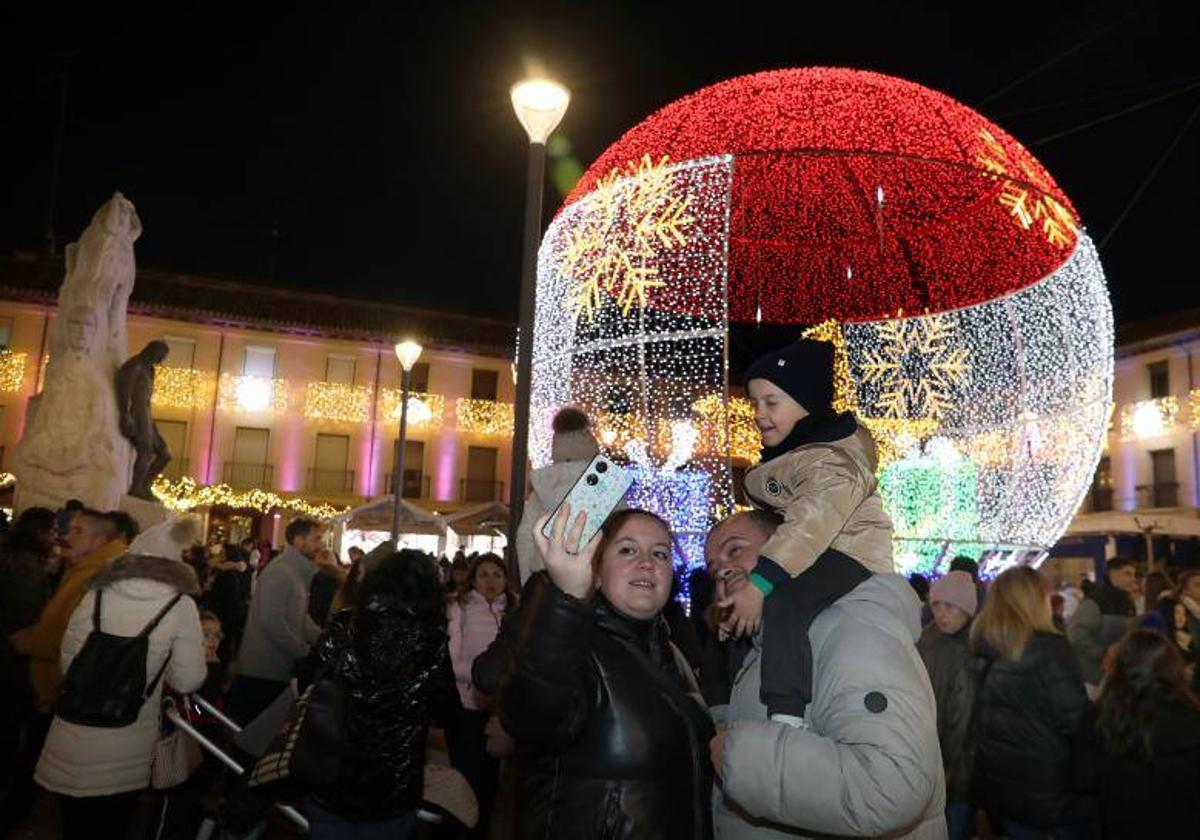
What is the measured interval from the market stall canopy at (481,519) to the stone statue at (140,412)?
1075 cm

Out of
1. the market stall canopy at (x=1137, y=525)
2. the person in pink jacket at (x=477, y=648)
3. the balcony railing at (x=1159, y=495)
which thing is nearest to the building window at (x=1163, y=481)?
the balcony railing at (x=1159, y=495)

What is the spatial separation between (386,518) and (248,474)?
1626 cm

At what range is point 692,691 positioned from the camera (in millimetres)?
2395

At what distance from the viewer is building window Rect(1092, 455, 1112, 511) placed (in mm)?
37156

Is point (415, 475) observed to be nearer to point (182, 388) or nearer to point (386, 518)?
point (182, 388)

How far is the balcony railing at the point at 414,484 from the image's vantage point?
3778cm

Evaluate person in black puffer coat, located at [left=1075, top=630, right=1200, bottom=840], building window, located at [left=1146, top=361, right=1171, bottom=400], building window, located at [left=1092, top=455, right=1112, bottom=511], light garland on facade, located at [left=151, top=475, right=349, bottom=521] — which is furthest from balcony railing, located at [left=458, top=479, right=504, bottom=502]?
person in black puffer coat, located at [left=1075, top=630, right=1200, bottom=840]

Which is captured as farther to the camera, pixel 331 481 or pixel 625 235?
pixel 331 481

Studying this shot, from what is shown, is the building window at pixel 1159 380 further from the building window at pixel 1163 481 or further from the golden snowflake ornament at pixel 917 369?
the golden snowflake ornament at pixel 917 369

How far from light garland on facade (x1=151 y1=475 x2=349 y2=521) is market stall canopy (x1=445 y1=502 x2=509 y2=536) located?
8587mm

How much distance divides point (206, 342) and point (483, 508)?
17.3 metres

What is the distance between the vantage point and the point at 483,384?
39344mm

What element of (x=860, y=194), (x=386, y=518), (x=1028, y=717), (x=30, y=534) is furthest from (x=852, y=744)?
(x=386, y=518)

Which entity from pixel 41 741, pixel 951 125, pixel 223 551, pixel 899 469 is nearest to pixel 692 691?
pixel 41 741
